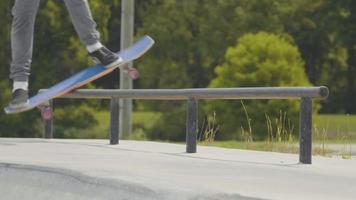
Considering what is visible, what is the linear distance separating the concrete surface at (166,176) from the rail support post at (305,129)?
125 mm

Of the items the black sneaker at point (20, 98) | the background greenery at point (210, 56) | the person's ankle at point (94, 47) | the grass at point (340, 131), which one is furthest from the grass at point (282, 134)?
the black sneaker at point (20, 98)

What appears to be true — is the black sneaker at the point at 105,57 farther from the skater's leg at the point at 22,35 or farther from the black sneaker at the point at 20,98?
the black sneaker at the point at 20,98

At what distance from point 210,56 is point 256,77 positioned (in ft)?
38.0

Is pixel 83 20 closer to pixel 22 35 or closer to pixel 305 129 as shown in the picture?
pixel 22 35

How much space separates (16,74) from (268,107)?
19.3 metres

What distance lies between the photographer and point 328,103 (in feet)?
166

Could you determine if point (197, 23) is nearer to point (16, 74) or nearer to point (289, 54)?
point (289, 54)

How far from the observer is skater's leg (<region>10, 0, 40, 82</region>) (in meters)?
6.84

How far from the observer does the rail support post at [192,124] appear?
8555mm

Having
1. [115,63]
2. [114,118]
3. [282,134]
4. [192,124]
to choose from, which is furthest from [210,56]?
[115,63]

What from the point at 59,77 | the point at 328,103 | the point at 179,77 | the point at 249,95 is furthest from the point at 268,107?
the point at 328,103

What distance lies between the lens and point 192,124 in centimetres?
864

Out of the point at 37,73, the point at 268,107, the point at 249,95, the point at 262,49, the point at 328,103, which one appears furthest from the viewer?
the point at 328,103

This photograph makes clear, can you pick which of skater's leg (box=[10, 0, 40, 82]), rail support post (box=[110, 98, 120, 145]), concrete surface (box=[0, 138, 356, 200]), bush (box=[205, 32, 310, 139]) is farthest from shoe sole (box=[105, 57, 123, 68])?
bush (box=[205, 32, 310, 139])
